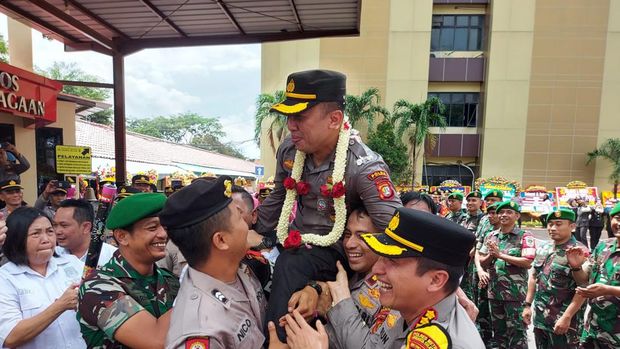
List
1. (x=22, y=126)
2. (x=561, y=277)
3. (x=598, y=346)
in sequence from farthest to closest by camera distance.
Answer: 1. (x=22, y=126)
2. (x=561, y=277)
3. (x=598, y=346)

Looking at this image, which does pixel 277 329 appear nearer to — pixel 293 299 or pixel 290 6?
pixel 293 299

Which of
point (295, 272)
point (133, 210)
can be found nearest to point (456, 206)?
point (295, 272)

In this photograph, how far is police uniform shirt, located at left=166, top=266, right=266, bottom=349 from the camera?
138 centimetres

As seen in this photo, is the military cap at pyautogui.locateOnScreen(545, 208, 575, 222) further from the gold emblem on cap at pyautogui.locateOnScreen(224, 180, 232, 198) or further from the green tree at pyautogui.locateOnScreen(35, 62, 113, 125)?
the green tree at pyautogui.locateOnScreen(35, 62, 113, 125)

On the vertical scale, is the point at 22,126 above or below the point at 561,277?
above

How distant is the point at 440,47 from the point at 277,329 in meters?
26.6

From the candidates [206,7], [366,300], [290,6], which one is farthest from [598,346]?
[206,7]

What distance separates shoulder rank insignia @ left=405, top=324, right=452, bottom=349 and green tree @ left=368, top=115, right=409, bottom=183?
2152cm

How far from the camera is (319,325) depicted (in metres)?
1.67

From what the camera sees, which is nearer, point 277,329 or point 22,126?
point 277,329

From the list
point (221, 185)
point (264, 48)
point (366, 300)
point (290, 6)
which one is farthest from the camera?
point (264, 48)

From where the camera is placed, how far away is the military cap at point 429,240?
55.5 inches

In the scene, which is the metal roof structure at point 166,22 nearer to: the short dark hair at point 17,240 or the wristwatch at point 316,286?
the short dark hair at point 17,240

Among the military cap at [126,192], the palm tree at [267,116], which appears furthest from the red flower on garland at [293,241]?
the palm tree at [267,116]
